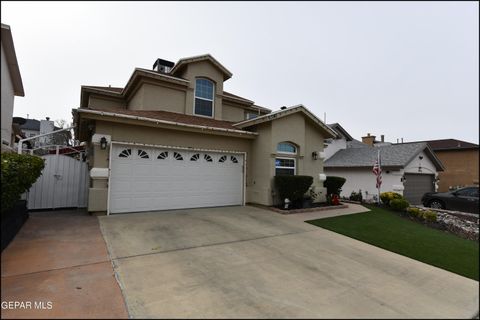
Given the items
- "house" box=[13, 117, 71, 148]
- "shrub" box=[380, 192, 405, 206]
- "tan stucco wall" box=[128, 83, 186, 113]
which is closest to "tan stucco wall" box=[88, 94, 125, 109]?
"tan stucco wall" box=[128, 83, 186, 113]

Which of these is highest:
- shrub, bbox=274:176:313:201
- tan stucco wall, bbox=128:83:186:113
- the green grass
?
tan stucco wall, bbox=128:83:186:113

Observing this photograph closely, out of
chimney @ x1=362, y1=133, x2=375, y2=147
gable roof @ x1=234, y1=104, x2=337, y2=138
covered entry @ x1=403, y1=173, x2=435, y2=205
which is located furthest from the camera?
chimney @ x1=362, y1=133, x2=375, y2=147

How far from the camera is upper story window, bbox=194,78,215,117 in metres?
13.5

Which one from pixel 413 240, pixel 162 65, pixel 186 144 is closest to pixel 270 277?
pixel 413 240

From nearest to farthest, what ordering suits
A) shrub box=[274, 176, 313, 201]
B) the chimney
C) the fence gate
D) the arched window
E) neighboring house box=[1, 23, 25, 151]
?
1. neighboring house box=[1, 23, 25, 151]
2. the fence gate
3. shrub box=[274, 176, 313, 201]
4. the arched window
5. the chimney

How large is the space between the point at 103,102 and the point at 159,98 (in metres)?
4.53

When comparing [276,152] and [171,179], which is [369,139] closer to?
[276,152]

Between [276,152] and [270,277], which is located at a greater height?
[276,152]

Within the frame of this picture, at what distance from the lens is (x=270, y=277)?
160 inches

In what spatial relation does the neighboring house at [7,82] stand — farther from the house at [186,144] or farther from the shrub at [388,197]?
Result: the shrub at [388,197]

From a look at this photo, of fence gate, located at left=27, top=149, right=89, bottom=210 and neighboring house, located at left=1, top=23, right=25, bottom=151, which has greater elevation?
neighboring house, located at left=1, top=23, right=25, bottom=151

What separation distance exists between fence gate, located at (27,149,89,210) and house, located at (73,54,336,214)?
77cm

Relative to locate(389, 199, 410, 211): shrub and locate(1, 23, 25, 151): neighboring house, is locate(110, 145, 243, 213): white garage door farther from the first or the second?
locate(389, 199, 410, 211): shrub

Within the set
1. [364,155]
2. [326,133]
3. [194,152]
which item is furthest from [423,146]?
[194,152]
